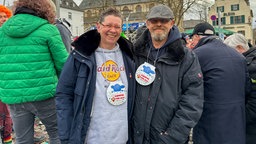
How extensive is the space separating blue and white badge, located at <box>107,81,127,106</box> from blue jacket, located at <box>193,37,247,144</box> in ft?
2.86

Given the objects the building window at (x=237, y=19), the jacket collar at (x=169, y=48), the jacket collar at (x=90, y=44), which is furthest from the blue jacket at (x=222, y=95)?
the building window at (x=237, y=19)

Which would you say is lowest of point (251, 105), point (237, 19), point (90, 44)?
point (251, 105)

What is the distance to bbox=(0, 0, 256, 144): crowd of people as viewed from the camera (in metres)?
2.32

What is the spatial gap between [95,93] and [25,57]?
36.2 inches

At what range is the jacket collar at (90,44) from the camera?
7.77 ft

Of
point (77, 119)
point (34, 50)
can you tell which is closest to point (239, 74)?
point (77, 119)

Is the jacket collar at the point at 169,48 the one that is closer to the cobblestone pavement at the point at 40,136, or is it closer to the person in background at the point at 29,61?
the person in background at the point at 29,61

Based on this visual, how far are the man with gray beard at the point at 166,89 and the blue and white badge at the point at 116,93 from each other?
0.15 meters

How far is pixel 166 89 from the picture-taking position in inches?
90.7

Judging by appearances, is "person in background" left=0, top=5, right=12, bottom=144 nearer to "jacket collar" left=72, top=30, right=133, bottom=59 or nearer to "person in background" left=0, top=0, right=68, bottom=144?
"person in background" left=0, top=0, right=68, bottom=144

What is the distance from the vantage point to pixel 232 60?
2.61m

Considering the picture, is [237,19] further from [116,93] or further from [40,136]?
[116,93]

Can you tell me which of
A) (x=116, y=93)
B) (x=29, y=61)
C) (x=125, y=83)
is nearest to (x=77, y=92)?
(x=116, y=93)

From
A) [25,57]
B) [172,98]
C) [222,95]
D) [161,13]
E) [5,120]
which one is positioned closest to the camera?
[172,98]
